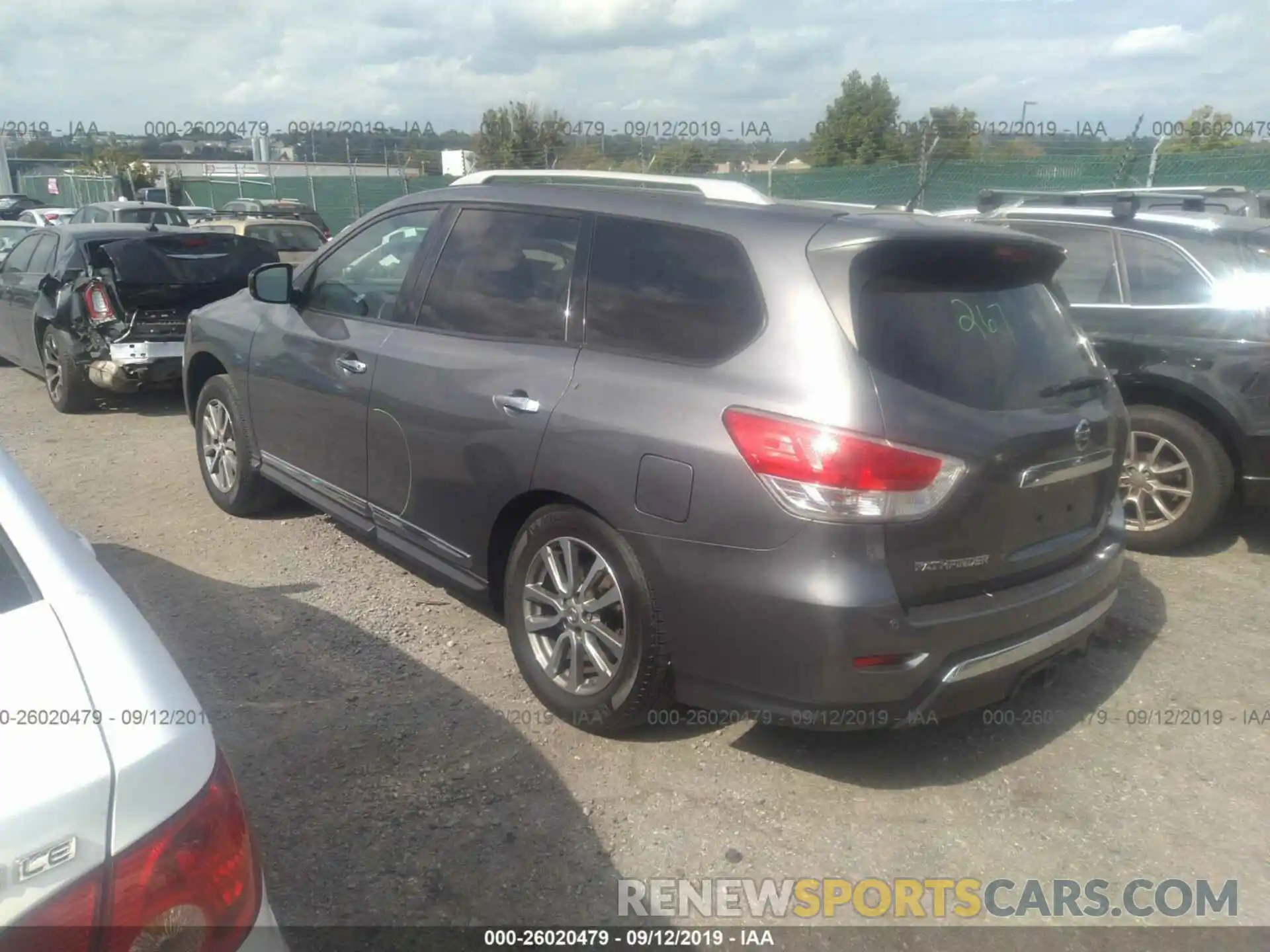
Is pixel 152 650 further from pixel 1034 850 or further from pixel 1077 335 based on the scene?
pixel 1077 335

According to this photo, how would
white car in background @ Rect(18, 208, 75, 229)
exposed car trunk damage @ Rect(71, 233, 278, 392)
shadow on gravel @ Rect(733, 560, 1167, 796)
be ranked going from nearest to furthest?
shadow on gravel @ Rect(733, 560, 1167, 796) < exposed car trunk damage @ Rect(71, 233, 278, 392) < white car in background @ Rect(18, 208, 75, 229)

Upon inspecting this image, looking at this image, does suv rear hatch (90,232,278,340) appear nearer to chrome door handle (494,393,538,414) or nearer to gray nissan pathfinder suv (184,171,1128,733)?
gray nissan pathfinder suv (184,171,1128,733)

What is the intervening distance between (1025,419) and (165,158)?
143 ft

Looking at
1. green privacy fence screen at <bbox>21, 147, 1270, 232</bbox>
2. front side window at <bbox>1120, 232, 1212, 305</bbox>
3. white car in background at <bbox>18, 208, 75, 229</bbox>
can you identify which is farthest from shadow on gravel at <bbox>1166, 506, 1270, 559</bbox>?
white car in background at <bbox>18, 208, 75, 229</bbox>

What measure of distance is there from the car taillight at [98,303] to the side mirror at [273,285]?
3.88m

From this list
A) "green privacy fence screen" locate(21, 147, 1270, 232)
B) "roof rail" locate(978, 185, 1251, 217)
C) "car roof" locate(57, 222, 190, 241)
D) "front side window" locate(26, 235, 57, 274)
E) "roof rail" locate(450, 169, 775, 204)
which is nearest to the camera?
"roof rail" locate(450, 169, 775, 204)

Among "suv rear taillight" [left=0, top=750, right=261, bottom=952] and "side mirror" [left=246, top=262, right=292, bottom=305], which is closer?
"suv rear taillight" [left=0, top=750, right=261, bottom=952]

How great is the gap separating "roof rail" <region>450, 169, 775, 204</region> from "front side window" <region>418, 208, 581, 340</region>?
304 millimetres

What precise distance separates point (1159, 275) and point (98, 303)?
24.9 feet

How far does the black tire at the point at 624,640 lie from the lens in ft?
10.5

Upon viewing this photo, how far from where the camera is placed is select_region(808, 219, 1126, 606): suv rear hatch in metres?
2.91

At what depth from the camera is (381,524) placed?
437cm

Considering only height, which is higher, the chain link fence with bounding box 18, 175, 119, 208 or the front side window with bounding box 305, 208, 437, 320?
the chain link fence with bounding box 18, 175, 119, 208

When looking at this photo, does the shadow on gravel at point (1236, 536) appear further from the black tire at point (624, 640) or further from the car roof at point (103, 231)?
the car roof at point (103, 231)
